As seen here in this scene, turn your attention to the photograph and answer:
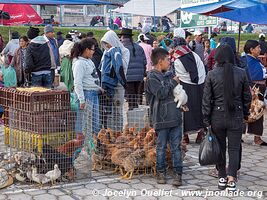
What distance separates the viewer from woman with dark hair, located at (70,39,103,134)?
5.98 metres

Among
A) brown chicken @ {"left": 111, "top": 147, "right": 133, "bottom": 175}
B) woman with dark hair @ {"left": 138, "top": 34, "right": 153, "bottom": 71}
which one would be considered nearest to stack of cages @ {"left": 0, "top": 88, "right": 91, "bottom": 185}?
brown chicken @ {"left": 111, "top": 147, "right": 133, "bottom": 175}

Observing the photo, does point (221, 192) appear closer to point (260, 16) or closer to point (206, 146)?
point (206, 146)

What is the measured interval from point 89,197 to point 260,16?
5.51 metres

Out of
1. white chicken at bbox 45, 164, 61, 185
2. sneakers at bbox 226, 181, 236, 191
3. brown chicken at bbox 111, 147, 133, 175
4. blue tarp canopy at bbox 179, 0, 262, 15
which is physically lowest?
sneakers at bbox 226, 181, 236, 191

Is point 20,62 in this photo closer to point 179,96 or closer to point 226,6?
point 226,6

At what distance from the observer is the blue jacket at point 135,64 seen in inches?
322

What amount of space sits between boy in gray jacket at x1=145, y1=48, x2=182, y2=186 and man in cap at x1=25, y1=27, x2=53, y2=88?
10.9 ft

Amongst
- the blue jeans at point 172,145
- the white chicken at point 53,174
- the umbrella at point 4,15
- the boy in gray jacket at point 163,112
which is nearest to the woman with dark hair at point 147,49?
the boy in gray jacket at point 163,112

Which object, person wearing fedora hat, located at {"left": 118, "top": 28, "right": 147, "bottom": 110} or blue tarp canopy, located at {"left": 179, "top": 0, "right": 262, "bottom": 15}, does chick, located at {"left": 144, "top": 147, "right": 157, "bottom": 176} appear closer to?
person wearing fedora hat, located at {"left": 118, "top": 28, "right": 147, "bottom": 110}

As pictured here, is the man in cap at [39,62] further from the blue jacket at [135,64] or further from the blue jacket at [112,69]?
the blue jacket at [112,69]

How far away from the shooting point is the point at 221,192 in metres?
5.36

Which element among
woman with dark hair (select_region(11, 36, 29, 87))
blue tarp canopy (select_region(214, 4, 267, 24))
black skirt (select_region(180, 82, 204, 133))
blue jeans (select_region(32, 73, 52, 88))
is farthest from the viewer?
woman with dark hair (select_region(11, 36, 29, 87))

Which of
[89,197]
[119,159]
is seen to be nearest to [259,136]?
[119,159]

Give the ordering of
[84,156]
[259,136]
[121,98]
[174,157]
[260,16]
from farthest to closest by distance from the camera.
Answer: [260,16]
[259,136]
[121,98]
[84,156]
[174,157]
